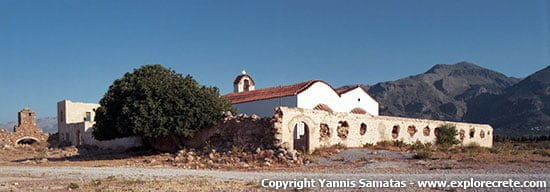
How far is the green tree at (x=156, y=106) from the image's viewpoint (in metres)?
24.3

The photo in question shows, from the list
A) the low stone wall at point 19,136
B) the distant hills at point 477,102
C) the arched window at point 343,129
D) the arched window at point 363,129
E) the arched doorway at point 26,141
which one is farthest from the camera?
the distant hills at point 477,102

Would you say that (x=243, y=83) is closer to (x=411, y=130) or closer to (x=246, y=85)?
(x=246, y=85)

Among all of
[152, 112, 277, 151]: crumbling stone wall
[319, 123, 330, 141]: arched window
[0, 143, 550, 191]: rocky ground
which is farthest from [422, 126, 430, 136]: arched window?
[152, 112, 277, 151]: crumbling stone wall

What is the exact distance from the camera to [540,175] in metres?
13.4

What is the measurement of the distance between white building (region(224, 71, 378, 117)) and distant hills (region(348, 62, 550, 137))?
3519 centimetres

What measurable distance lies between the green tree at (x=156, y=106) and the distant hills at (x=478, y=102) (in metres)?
49.6

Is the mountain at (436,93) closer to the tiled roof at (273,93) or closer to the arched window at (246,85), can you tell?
the arched window at (246,85)

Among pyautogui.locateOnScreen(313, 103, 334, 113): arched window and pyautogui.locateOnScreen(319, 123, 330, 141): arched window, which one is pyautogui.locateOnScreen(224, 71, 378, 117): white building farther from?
pyautogui.locateOnScreen(319, 123, 330, 141): arched window

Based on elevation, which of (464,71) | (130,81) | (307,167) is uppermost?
(464,71)

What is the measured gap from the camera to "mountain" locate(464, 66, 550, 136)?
7594 cm

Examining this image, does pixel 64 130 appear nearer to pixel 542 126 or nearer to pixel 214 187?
pixel 214 187

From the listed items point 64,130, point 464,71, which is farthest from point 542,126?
point 464,71

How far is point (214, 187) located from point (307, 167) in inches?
275

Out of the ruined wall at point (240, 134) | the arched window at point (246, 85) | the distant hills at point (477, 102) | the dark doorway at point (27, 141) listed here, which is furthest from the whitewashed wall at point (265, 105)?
the distant hills at point (477, 102)
